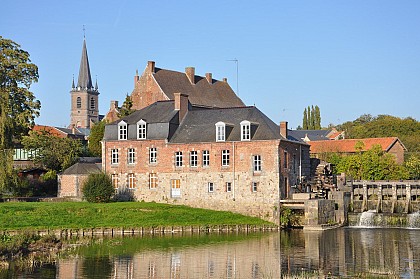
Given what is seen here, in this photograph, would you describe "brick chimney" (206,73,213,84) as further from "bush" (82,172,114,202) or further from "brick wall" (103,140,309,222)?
"bush" (82,172,114,202)

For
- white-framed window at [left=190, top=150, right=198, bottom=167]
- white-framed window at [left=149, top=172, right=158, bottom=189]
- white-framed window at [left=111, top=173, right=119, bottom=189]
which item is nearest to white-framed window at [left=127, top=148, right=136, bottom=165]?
white-framed window at [left=111, top=173, right=119, bottom=189]

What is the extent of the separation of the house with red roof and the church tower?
7189 centimetres

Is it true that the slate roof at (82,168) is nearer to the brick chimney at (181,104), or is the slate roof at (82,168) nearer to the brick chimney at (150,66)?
the brick chimney at (181,104)

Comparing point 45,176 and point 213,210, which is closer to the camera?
point 213,210

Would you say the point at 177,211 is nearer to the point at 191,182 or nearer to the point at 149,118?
the point at 191,182

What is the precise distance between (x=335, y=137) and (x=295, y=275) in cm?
8050

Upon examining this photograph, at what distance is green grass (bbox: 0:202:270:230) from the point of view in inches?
1606

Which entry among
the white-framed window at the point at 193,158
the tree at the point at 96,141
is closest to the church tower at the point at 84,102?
the tree at the point at 96,141

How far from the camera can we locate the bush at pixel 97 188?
5003cm

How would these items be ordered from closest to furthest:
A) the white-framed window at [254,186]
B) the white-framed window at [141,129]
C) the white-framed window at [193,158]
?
the white-framed window at [254,186] < the white-framed window at [193,158] < the white-framed window at [141,129]

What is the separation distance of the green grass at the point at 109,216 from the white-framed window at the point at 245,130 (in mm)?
5648

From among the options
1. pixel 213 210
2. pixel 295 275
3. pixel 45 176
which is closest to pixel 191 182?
pixel 213 210

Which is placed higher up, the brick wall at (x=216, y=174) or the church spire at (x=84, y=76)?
the church spire at (x=84, y=76)

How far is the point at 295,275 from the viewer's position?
27.2m
